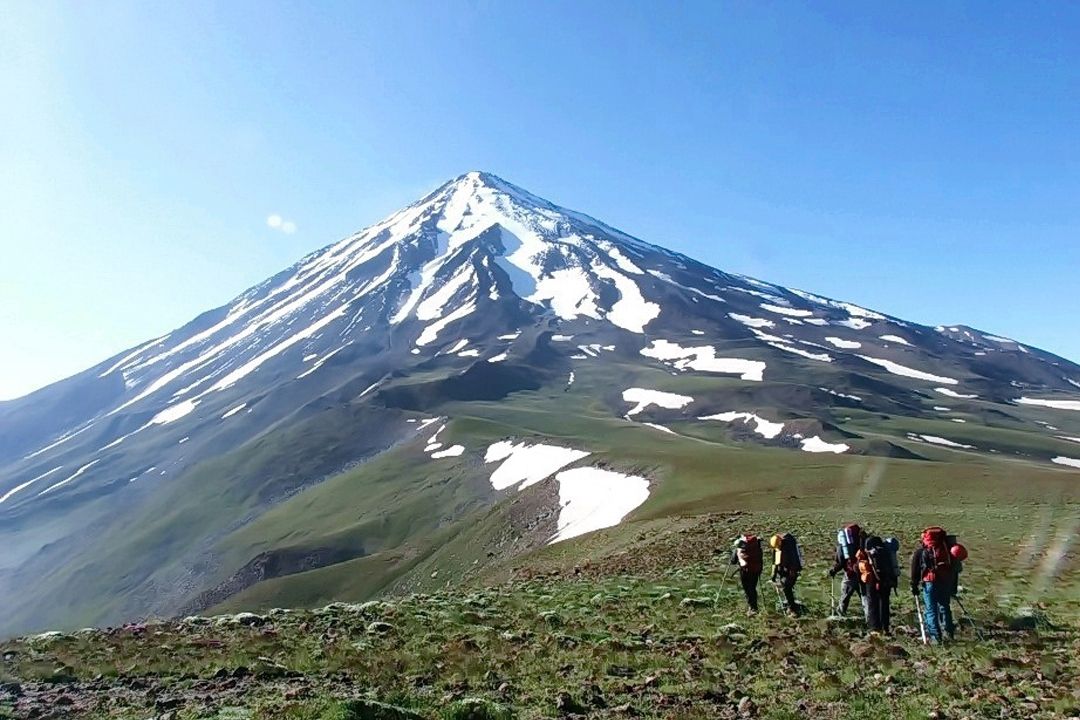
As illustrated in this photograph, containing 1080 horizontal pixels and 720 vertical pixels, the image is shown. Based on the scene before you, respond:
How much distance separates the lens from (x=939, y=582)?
Result: 50.0 ft

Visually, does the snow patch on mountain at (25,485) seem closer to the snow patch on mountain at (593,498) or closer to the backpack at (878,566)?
the snow patch on mountain at (593,498)

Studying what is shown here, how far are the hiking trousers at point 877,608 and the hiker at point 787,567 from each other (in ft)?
6.86

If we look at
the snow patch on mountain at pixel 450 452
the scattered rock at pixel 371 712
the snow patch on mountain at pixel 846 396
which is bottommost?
the snow patch on mountain at pixel 846 396

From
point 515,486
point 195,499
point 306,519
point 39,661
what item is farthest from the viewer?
point 195,499

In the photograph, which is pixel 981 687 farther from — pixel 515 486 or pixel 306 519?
pixel 306 519

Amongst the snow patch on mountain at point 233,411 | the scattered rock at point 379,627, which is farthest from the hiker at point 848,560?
the snow patch on mountain at point 233,411

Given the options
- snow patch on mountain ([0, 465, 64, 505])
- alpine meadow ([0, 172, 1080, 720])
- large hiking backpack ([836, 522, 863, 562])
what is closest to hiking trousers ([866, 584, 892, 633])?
alpine meadow ([0, 172, 1080, 720])

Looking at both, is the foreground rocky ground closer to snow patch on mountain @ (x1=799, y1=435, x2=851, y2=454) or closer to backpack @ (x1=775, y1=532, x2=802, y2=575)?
backpack @ (x1=775, y1=532, x2=802, y2=575)

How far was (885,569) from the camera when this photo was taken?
15.8 meters

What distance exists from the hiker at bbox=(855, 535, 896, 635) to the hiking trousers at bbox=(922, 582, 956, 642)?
0.72 metres

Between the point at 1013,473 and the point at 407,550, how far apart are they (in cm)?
4260

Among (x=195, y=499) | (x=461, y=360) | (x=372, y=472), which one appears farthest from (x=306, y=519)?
(x=461, y=360)

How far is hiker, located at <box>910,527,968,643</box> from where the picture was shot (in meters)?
15.2

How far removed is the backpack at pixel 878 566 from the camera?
1574cm
